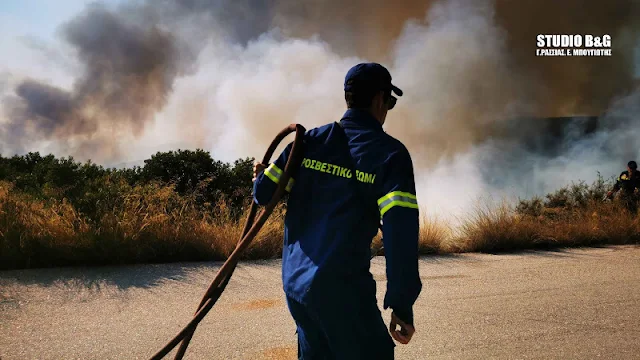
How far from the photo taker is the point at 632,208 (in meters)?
12.5

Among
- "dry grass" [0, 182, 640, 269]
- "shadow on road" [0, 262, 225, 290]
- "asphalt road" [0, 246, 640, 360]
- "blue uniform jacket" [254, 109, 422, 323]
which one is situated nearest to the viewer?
"blue uniform jacket" [254, 109, 422, 323]

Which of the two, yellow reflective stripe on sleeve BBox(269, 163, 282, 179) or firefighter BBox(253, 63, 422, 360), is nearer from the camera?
firefighter BBox(253, 63, 422, 360)

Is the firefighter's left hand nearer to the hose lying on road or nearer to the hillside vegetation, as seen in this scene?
the hose lying on road

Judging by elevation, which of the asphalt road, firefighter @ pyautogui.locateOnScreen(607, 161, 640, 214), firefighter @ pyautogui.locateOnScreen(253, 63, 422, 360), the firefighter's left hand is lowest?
the asphalt road

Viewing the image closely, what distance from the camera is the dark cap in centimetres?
259

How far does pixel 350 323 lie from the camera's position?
2340 mm

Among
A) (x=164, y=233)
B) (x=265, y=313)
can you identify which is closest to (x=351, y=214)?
(x=265, y=313)

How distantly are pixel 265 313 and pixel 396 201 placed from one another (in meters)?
3.38

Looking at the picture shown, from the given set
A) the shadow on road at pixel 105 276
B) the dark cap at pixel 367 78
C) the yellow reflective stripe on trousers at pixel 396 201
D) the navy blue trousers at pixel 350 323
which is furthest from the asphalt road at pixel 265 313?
the dark cap at pixel 367 78

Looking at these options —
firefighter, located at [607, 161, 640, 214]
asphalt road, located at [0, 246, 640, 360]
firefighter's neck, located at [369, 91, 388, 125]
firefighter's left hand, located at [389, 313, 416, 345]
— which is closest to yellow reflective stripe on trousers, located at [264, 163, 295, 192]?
firefighter's neck, located at [369, 91, 388, 125]

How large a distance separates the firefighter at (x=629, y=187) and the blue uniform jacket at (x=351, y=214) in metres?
12.0

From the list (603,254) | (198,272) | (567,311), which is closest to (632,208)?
(603,254)

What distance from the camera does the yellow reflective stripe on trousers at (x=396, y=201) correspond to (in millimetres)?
2295

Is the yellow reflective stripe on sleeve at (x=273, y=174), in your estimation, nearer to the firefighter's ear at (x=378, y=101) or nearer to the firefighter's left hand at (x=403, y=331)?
the firefighter's ear at (x=378, y=101)
